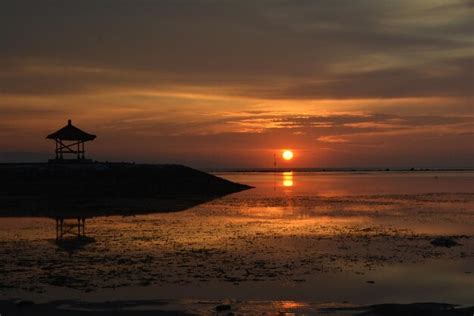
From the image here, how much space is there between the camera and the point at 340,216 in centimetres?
3966

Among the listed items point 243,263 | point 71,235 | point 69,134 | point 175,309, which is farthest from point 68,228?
point 69,134

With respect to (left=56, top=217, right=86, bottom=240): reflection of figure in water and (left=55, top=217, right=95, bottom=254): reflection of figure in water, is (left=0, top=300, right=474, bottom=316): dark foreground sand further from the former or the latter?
(left=56, top=217, right=86, bottom=240): reflection of figure in water

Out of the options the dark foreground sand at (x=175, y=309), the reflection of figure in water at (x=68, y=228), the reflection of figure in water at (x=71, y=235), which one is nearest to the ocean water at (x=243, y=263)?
the dark foreground sand at (x=175, y=309)

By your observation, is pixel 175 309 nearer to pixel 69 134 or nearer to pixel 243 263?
pixel 243 263

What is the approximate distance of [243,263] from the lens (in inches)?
815

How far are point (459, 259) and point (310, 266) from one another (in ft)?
21.1

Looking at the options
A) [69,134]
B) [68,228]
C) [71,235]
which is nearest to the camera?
[71,235]

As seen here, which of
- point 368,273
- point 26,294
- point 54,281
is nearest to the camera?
point 26,294

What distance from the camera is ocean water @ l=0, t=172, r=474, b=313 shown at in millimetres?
15773

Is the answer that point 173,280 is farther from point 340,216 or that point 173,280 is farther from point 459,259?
point 340,216

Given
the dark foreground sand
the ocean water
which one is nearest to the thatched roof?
the ocean water

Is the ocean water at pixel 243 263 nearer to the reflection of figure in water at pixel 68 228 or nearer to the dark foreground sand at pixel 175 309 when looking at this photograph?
the dark foreground sand at pixel 175 309

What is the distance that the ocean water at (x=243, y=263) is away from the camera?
51.8ft

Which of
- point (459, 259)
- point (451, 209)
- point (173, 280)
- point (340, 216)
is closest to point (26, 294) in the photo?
point (173, 280)
